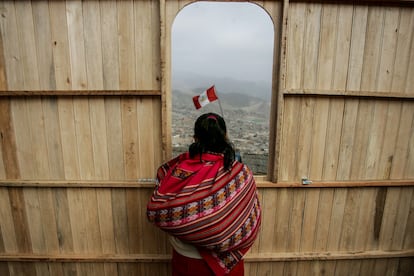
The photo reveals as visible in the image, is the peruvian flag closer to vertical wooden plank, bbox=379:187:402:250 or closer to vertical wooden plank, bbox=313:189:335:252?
vertical wooden plank, bbox=313:189:335:252

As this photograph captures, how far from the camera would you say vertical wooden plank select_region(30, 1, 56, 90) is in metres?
1.38

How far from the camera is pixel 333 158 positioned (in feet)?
5.21

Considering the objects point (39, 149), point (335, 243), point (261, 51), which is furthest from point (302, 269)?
point (39, 149)

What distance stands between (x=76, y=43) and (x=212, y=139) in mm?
1049

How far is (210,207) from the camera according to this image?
1.02 meters

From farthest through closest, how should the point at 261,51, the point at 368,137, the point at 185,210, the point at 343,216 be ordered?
1. the point at 343,216
2. the point at 368,137
3. the point at 261,51
4. the point at 185,210

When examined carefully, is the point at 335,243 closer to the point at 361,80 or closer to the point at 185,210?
the point at 361,80

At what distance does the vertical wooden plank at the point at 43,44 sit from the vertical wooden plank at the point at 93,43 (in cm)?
22

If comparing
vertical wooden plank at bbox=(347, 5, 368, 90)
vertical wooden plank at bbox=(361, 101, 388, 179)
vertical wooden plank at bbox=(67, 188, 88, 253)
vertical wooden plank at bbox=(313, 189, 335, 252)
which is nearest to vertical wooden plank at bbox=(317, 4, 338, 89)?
vertical wooden plank at bbox=(347, 5, 368, 90)

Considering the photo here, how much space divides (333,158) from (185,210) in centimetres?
112

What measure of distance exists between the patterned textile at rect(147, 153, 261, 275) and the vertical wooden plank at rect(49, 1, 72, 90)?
943 millimetres

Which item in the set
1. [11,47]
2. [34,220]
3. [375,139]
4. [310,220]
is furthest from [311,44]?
[34,220]

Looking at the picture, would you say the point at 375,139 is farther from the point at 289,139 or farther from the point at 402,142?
the point at 289,139

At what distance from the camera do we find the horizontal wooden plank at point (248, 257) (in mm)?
1674
